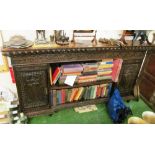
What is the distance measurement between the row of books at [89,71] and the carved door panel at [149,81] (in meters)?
0.59

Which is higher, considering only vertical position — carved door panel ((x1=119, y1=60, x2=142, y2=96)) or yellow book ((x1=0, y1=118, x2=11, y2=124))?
carved door panel ((x1=119, y1=60, x2=142, y2=96))

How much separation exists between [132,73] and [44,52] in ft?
4.97

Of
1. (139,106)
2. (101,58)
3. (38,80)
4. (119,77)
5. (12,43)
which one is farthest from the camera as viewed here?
(139,106)

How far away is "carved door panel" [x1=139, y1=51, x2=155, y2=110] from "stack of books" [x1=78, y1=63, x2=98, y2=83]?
36.2 inches

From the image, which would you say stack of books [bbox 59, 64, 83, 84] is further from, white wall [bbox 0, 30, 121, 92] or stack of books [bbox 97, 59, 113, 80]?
white wall [bbox 0, 30, 121, 92]

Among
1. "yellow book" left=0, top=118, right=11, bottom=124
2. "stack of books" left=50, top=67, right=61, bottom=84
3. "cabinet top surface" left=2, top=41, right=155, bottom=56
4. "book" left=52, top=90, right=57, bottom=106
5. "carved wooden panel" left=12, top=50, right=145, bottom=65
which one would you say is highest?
"cabinet top surface" left=2, top=41, right=155, bottom=56

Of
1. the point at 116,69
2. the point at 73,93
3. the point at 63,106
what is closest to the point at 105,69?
the point at 116,69

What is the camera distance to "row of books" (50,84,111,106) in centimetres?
225

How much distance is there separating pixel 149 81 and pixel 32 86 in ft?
6.65

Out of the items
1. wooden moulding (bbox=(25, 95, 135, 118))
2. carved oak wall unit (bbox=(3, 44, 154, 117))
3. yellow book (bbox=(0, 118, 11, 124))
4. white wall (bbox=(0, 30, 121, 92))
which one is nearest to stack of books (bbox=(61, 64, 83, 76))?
carved oak wall unit (bbox=(3, 44, 154, 117))

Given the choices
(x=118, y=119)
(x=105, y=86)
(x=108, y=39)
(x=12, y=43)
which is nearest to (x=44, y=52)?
(x=12, y=43)

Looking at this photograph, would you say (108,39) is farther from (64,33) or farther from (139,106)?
(139,106)

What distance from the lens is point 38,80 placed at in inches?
78.0

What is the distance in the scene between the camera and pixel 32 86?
200cm
